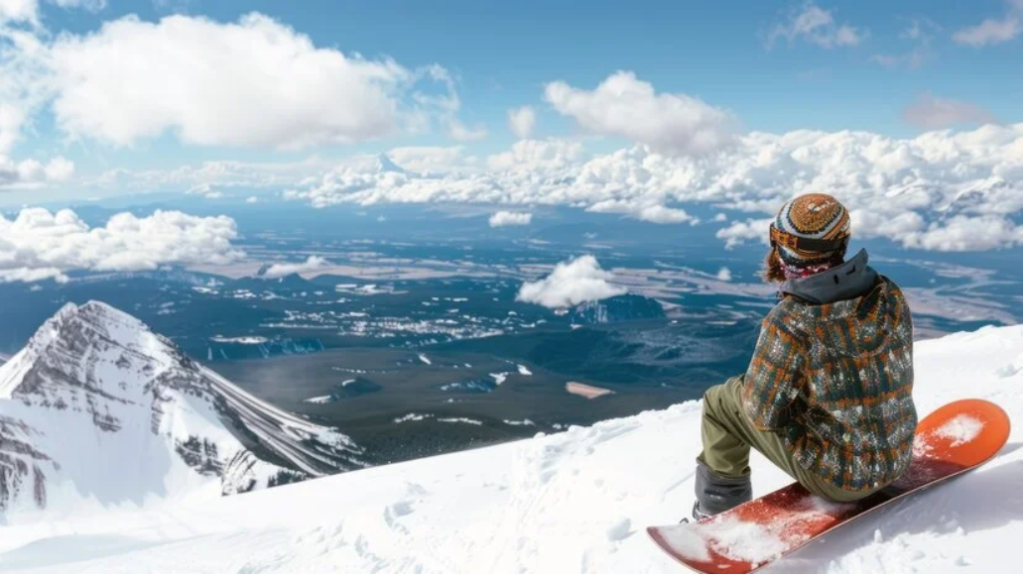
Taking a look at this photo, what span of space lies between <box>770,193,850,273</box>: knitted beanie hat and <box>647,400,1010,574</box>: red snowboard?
245 centimetres

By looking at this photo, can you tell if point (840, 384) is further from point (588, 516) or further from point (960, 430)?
point (588, 516)

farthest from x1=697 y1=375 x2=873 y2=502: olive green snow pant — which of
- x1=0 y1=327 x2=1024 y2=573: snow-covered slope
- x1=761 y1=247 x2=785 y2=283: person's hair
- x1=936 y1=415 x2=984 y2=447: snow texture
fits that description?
x1=936 y1=415 x2=984 y2=447: snow texture

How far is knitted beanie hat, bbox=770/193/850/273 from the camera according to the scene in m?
4.46

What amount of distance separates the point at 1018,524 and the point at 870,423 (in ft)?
5.81

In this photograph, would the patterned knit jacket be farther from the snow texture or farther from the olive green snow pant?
the snow texture

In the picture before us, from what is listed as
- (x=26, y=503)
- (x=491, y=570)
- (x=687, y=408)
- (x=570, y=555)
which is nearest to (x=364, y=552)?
(x=491, y=570)

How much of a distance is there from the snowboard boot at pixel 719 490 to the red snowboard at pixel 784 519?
5.9 inches

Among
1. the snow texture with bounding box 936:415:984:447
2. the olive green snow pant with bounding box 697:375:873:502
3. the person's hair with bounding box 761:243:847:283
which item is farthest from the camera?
the snow texture with bounding box 936:415:984:447

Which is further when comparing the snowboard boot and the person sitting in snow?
Result: the snowboard boot

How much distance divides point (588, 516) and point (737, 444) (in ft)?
12.4

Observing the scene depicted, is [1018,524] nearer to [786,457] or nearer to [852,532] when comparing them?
[852,532]

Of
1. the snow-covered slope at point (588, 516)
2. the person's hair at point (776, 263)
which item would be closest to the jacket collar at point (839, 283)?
the person's hair at point (776, 263)

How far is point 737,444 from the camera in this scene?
5555mm

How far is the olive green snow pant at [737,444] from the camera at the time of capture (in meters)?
5.21
